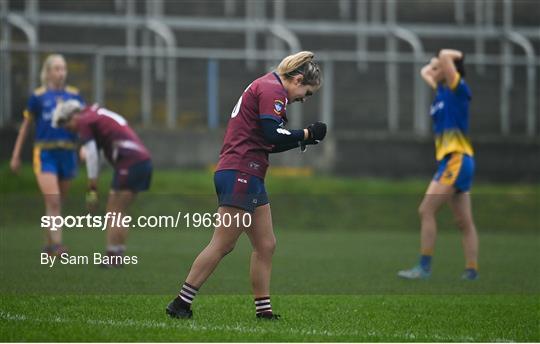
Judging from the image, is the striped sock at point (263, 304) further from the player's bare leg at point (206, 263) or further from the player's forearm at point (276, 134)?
the player's forearm at point (276, 134)

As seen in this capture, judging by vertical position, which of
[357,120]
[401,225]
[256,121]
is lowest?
[401,225]

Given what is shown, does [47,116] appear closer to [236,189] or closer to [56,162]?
[56,162]

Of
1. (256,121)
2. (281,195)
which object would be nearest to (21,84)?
(281,195)

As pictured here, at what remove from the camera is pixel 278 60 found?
24.0m

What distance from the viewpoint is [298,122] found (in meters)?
24.0

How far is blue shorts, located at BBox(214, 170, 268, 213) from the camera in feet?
29.2

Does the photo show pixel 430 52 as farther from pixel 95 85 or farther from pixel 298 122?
pixel 95 85

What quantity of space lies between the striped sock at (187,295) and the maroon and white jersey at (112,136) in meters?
5.08

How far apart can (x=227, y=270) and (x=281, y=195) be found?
9.27m

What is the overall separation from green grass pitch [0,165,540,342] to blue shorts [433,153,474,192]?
1032 millimetres

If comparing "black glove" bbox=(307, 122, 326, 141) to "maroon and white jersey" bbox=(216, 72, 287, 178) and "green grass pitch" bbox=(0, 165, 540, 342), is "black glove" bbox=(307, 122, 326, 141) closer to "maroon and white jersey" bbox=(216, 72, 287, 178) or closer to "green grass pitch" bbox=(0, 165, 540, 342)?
"maroon and white jersey" bbox=(216, 72, 287, 178)

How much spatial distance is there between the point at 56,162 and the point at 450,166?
4.89m

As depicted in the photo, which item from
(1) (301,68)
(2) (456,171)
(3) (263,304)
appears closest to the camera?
(1) (301,68)

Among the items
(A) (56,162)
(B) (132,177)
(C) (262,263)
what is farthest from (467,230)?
(A) (56,162)
